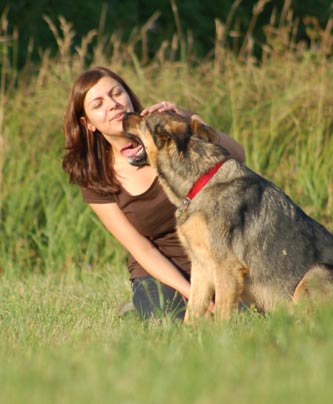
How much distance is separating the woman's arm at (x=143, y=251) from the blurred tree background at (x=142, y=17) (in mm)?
5945

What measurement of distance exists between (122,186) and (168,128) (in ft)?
3.26

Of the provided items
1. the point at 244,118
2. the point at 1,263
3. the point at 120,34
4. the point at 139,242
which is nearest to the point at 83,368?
the point at 139,242

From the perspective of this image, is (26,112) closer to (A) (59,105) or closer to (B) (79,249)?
(A) (59,105)

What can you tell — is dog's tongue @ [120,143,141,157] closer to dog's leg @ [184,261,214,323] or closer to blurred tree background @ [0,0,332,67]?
dog's leg @ [184,261,214,323]

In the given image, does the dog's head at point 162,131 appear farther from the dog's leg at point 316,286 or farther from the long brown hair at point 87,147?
the dog's leg at point 316,286

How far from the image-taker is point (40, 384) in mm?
3512

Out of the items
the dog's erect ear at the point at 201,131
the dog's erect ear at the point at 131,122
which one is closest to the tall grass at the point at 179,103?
the dog's erect ear at the point at 131,122

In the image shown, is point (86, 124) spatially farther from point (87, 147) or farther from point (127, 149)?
point (127, 149)

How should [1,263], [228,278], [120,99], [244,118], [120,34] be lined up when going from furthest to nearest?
[120,34]
[244,118]
[1,263]
[120,99]
[228,278]

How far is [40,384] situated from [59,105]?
604 cm

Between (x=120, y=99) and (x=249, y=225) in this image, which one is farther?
(x=120, y=99)

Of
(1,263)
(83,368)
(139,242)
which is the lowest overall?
(1,263)

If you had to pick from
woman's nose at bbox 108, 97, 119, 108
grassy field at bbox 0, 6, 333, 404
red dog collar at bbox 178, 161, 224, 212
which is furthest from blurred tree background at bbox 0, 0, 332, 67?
red dog collar at bbox 178, 161, 224, 212

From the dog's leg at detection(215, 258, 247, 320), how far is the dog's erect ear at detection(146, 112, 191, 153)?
77cm
